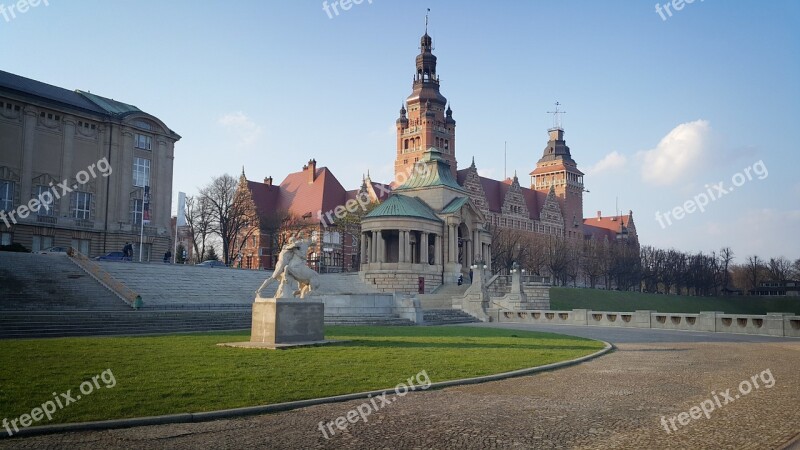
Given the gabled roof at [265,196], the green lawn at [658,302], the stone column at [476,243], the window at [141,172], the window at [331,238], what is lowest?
the green lawn at [658,302]

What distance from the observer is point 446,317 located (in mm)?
38688

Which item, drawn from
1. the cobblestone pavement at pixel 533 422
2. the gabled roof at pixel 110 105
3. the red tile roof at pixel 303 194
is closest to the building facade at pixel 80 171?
the gabled roof at pixel 110 105

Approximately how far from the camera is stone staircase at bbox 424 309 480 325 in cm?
3669

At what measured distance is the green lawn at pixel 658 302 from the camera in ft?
234

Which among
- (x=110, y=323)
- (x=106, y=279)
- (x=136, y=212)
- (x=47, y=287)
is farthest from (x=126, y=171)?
(x=110, y=323)

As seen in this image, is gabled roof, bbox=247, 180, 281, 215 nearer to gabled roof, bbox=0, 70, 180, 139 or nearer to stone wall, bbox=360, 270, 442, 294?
gabled roof, bbox=0, 70, 180, 139

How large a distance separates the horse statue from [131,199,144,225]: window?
44.9m

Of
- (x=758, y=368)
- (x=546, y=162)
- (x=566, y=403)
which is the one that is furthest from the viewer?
(x=546, y=162)

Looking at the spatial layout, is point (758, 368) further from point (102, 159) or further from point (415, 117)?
point (415, 117)

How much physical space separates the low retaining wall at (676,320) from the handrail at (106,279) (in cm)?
2311

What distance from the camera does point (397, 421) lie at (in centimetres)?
902

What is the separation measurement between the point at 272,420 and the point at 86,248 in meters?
54.5

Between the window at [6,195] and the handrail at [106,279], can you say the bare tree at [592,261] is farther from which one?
A: the window at [6,195]

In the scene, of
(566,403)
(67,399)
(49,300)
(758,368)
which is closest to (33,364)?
(67,399)
